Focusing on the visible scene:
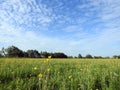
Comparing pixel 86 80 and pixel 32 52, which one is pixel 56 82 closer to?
pixel 86 80

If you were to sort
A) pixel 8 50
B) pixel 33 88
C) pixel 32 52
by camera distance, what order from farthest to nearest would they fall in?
pixel 32 52, pixel 8 50, pixel 33 88

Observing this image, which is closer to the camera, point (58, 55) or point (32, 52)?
point (32, 52)

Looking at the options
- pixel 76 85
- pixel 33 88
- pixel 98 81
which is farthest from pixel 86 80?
pixel 33 88

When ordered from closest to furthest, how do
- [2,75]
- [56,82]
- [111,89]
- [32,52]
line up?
[111,89]
[56,82]
[2,75]
[32,52]

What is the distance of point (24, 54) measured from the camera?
73938 mm

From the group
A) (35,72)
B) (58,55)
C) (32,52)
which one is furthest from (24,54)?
(35,72)

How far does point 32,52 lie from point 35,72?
73.7m

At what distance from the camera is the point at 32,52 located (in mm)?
79500

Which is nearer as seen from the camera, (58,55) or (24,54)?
(24,54)

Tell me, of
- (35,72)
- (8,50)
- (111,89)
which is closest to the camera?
(111,89)

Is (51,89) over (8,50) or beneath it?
A: beneath

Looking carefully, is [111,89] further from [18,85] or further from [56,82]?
[18,85]

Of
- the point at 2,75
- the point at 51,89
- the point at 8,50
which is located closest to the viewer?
the point at 51,89

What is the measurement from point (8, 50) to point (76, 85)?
7096 centimetres
